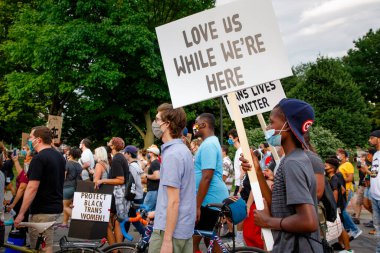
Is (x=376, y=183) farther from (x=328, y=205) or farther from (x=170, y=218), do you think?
(x=170, y=218)

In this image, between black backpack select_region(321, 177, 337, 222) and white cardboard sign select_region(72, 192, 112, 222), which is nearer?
black backpack select_region(321, 177, 337, 222)

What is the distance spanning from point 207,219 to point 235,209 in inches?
15.2

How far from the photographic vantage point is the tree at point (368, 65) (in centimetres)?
6550

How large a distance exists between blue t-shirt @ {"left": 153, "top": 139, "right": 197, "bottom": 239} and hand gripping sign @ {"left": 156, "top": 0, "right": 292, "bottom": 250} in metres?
0.57

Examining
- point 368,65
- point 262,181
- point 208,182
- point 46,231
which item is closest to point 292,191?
point 262,181

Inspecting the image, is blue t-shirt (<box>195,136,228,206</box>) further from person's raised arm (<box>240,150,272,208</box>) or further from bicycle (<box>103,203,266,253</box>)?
person's raised arm (<box>240,150,272,208</box>)

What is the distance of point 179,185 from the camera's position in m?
3.68

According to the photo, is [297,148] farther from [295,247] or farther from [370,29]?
[370,29]

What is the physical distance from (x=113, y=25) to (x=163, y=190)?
76.5 feet

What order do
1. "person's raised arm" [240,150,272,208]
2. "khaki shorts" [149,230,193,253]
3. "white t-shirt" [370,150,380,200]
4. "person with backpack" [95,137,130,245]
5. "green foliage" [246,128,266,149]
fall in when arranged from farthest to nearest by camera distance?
1. "green foliage" [246,128,266,149]
2. "white t-shirt" [370,150,380,200]
3. "person with backpack" [95,137,130,245]
4. "khaki shorts" [149,230,193,253]
5. "person's raised arm" [240,150,272,208]

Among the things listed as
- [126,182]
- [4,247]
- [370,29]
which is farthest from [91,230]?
[370,29]

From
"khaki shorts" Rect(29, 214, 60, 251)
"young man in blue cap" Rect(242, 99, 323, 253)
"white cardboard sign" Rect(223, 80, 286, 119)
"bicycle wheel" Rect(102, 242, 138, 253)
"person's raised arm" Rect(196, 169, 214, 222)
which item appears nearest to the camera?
"young man in blue cap" Rect(242, 99, 323, 253)

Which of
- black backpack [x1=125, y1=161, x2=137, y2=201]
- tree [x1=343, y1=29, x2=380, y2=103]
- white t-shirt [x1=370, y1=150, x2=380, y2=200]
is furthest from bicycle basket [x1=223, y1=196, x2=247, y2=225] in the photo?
tree [x1=343, y1=29, x2=380, y2=103]

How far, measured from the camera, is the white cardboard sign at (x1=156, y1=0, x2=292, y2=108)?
4.15 metres
